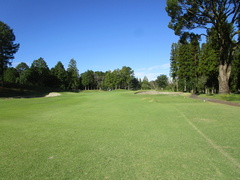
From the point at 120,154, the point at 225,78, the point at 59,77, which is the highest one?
the point at 59,77

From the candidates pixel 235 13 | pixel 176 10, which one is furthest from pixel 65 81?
pixel 235 13

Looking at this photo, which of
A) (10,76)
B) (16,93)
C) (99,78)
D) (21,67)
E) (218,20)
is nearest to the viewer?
(218,20)

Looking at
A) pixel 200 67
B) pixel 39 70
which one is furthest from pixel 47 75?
pixel 200 67

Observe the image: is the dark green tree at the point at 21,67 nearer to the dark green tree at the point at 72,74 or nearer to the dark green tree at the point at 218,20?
the dark green tree at the point at 72,74

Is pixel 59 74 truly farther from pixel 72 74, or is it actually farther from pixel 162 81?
pixel 162 81

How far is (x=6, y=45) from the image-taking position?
129 feet

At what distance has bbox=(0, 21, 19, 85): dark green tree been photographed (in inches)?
1494

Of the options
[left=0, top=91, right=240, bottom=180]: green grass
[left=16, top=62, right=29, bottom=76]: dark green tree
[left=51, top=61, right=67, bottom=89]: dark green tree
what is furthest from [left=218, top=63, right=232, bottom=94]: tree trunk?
[left=16, top=62, right=29, bottom=76]: dark green tree

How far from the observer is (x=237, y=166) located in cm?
297

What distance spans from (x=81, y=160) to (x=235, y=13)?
75.4 ft

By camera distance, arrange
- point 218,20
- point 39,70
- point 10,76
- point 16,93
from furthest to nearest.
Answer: point 10,76, point 39,70, point 16,93, point 218,20

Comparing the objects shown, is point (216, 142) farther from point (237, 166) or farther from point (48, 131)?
point (48, 131)

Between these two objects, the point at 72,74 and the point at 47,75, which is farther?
the point at 72,74

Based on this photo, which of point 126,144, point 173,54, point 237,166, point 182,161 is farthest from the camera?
point 173,54
